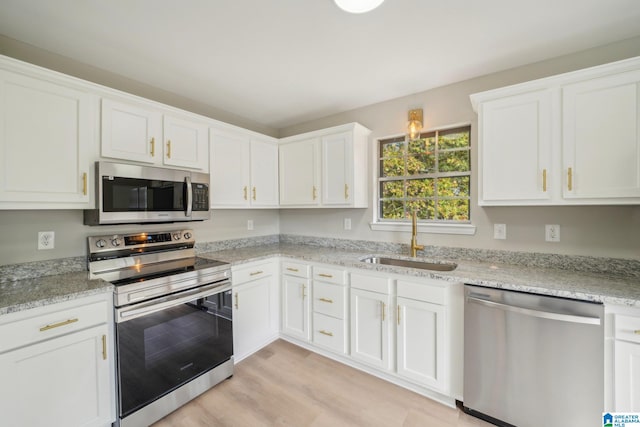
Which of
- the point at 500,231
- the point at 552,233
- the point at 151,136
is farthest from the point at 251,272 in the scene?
the point at 552,233

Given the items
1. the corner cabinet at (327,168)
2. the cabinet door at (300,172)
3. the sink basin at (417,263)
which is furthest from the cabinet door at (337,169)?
the sink basin at (417,263)

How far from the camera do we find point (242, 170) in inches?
111

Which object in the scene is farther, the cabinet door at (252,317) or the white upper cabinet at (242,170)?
the white upper cabinet at (242,170)

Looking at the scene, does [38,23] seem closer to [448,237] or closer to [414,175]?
[414,175]

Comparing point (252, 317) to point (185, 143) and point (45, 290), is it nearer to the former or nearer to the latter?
point (45, 290)

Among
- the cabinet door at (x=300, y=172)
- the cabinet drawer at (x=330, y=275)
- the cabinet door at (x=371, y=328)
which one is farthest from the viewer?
the cabinet door at (x=300, y=172)

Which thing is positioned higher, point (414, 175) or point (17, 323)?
point (414, 175)

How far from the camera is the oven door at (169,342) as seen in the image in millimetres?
1617

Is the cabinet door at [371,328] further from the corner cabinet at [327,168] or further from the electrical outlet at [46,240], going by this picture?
the electrical outlet at [46,240]

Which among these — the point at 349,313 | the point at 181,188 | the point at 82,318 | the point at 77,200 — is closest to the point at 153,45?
the point at 181,188

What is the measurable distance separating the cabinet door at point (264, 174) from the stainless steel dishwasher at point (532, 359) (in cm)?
219

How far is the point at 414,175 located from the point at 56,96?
9.37 feet

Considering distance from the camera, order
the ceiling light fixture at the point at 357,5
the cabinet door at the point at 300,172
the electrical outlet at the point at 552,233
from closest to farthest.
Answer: the ceiling light fixture at the point at 357,5
the electrical outlet at the point at 552,233
the cabinet door at the point at 300,172

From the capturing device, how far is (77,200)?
5.81 ft
